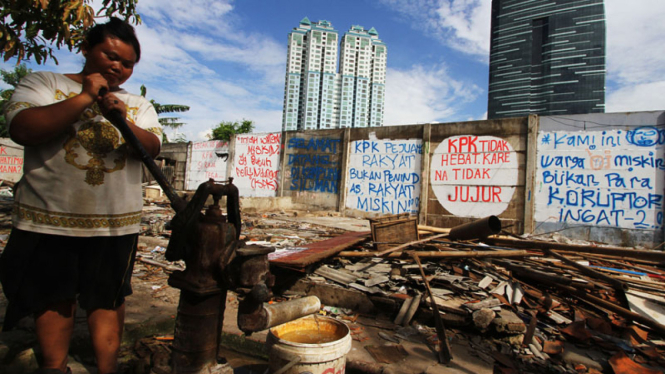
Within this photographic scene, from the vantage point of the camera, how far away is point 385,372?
6.98 feet

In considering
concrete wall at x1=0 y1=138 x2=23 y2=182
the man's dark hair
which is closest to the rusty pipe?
the man's dark hair

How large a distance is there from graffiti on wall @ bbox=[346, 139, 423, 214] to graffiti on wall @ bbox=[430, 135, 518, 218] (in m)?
0.63

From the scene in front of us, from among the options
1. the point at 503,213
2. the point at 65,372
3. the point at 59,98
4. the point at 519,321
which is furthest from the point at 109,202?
the point at 503,213

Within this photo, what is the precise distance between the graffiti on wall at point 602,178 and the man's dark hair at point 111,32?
8.87 m

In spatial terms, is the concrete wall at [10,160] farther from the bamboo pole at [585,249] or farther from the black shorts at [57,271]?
the bamboo pole at [585,249]

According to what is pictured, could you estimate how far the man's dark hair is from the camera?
1352 millimetres

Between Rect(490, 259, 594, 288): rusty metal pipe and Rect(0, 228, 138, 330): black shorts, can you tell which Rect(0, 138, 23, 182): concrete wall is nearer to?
Rect(0, 228, 138, 330): black shorts

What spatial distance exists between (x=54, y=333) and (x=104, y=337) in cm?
18

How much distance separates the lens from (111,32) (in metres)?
1.35

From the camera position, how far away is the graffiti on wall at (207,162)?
46.4 feet

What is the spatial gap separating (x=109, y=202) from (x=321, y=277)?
259 cm

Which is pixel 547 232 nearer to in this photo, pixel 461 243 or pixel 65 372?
pixel 461 243

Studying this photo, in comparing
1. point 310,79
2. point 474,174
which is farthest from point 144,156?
point 310,79

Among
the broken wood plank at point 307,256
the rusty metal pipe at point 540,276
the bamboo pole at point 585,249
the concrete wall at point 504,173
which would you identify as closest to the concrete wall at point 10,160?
the concrete wall at point 504,173
